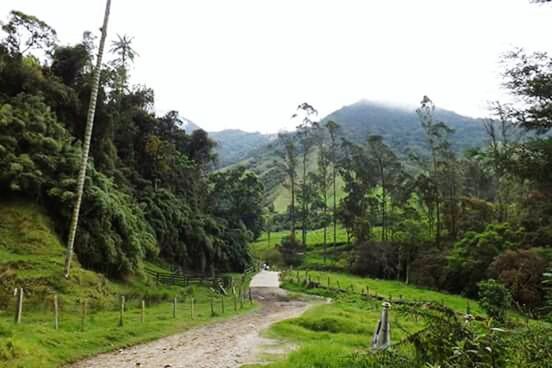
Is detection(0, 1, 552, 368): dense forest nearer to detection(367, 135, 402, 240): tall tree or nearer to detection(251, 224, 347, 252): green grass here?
detection(367, 135, 402, 240): tall tree

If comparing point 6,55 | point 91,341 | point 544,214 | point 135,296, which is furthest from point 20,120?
point 544,214

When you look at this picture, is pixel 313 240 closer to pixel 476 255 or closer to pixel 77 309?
pixel 476 255

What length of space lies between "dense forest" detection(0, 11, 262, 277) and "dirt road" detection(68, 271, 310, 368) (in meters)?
9.53

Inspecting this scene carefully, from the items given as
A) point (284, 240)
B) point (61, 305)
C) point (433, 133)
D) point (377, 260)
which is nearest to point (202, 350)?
point (61, 305)

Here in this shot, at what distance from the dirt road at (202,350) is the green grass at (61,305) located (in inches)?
28.1

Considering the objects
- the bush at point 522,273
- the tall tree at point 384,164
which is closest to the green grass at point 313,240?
the tall tree at point 384,164

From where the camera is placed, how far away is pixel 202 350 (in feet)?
39.6

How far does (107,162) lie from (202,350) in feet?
77.4

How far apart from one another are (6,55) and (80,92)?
474cm

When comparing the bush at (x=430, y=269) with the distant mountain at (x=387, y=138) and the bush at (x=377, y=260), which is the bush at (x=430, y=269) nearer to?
the bush at (x=377, y=260)

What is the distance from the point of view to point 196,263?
40781 mm

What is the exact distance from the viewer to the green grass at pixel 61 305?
34.5 feet

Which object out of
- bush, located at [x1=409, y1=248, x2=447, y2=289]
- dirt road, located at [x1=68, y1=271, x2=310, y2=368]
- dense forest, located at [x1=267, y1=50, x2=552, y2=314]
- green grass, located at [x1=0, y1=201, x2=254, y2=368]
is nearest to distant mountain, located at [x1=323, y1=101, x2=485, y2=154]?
dense forest, located at [x1=267, y1=50, x2=552, y2=314]

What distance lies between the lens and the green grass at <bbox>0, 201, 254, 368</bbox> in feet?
34.5
